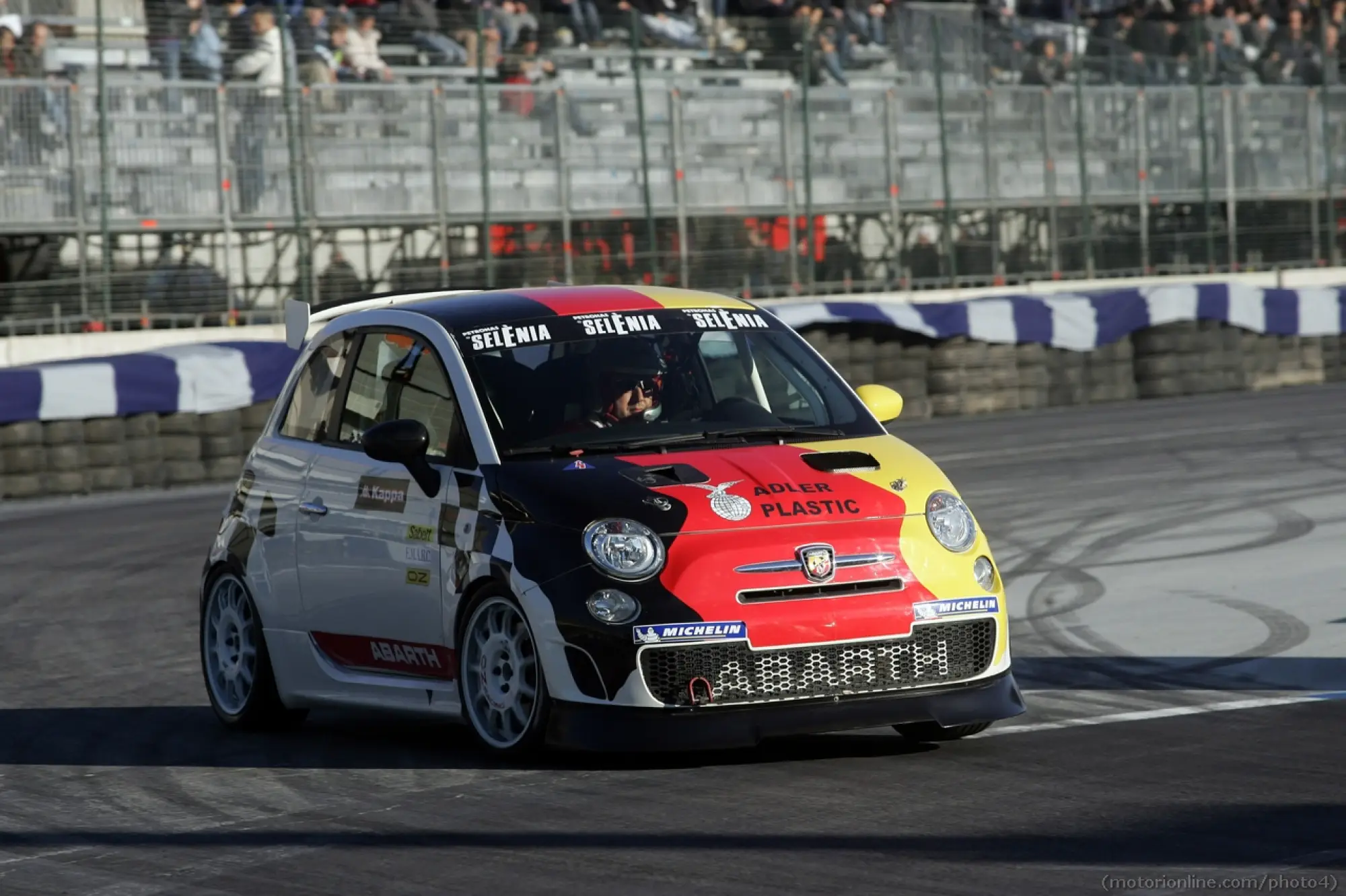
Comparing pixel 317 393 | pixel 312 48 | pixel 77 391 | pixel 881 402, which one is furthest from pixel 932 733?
pixel 312 48

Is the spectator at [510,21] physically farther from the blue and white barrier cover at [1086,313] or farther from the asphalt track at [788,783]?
the asphalt track at [788,783]

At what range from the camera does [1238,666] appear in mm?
8922

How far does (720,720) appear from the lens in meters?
6.82

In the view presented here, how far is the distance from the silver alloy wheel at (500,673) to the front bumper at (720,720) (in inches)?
7.9

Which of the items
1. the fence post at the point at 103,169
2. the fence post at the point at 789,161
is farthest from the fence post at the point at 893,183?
the fence post at the point at 103,169

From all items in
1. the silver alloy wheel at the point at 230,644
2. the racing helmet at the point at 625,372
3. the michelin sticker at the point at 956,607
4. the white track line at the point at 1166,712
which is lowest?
the white track line at the point at 1166,712

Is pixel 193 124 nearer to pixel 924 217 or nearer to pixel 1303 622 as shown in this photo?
pixel 924 217

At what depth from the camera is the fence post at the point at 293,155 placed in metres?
22.4

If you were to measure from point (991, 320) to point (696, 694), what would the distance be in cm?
1721

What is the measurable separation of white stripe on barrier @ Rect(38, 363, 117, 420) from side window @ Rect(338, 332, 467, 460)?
10.5m

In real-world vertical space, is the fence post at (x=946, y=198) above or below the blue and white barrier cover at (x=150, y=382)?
above

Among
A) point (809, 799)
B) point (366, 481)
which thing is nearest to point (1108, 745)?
point (809, 799)

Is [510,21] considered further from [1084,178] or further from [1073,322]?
[1084,178]

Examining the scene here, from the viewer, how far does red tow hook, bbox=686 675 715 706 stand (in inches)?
268
